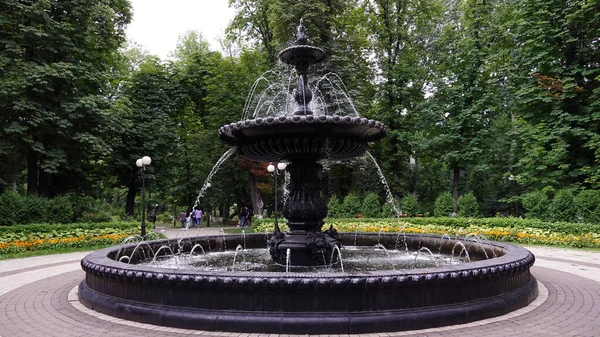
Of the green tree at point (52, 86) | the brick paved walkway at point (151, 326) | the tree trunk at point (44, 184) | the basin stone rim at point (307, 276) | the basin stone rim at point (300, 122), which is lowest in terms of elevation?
the brick paved walkway at point (151, 326)

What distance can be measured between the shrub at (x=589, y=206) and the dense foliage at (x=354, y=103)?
0.05 meters

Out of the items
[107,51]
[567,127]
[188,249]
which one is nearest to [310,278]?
[188,249]

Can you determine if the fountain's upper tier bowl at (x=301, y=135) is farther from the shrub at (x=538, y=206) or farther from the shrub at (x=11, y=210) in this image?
the shrub at (x=538, y=206)

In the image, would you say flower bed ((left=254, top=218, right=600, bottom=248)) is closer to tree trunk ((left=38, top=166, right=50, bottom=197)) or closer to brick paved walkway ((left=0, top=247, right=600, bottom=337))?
brick paved walkway ((left=0, top=247, right=600, bottom=337))

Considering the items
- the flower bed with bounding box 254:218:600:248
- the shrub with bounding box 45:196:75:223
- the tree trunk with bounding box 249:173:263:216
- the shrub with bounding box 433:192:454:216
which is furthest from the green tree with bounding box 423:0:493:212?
the shrub with bounding box 45:196:75:223

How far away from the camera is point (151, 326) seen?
526cm

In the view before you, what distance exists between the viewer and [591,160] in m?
19.4

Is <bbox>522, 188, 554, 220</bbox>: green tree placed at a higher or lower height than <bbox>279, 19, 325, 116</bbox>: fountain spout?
lower

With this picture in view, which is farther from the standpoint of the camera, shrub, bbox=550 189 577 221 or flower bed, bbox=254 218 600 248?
shrub, bbox=550 189 577 221

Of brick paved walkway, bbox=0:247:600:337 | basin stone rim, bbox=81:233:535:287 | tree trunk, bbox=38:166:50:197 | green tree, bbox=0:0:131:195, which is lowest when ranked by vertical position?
brick paved walkway, bbox=0:247:600:337

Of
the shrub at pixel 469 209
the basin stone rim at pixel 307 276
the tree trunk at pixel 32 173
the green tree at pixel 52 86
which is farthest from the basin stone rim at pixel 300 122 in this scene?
the tree trunk at pixel 32 173

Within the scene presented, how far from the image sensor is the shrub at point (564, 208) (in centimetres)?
1708

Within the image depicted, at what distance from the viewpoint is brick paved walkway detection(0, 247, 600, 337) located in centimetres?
497

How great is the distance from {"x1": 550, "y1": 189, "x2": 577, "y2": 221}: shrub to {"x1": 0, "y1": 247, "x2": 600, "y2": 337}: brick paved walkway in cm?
866
